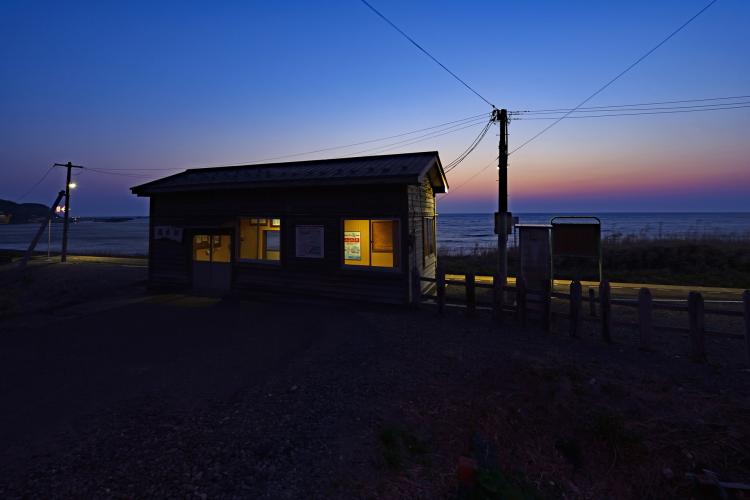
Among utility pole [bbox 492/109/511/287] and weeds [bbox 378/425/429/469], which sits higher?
utility pole [bbox 492/109/511/287]

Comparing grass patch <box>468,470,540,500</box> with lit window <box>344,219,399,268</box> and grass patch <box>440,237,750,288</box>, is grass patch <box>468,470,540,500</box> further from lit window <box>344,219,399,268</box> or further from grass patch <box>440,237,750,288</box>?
grass patch <box>440,237,750,288</box>

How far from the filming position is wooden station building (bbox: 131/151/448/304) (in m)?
11.5

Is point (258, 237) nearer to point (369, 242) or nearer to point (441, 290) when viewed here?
point (369, 242)

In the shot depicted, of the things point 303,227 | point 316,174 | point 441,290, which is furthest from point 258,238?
→ point 441,290

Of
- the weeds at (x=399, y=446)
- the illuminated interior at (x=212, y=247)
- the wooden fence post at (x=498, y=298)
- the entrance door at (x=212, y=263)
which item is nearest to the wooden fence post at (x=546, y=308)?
the wooden fence post at (x=498, y=298)

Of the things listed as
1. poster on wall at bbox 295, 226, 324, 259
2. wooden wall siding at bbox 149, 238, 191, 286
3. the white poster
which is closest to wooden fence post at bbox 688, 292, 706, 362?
poster on wall at bbox 295, 226, 324, 259

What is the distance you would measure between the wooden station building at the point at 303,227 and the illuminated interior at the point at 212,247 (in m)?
0.04

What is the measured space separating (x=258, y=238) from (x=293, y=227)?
7.02ft

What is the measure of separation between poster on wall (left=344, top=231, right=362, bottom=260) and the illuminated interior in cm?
480

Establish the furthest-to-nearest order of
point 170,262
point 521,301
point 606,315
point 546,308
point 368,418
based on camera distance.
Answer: point 170,262 → point 521,301 → point 546,308 → point 606,315 → point 368,418

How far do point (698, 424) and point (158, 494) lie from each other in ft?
21.6

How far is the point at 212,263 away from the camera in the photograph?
14211 millimetres

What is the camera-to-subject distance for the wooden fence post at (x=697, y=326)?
6.98 metres

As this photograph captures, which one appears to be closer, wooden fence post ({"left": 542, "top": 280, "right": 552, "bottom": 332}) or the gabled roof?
wooden fence post ({"left": 542, "top": 280, "right": 552, "bottom": 332})
